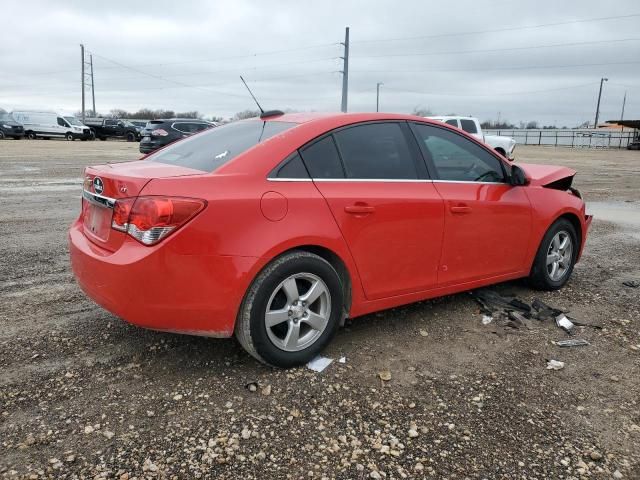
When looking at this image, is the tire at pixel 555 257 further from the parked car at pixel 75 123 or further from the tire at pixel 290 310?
the parked car at pixel 75 123

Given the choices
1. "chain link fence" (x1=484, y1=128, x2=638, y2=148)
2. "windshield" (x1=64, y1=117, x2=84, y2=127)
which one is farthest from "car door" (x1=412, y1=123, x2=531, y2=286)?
"chain link fence" (x1=484, y1=128, x2=638, y2=148)

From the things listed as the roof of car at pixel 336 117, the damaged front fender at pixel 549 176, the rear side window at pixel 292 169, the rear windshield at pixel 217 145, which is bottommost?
the damaged front fender at pixel 549 176

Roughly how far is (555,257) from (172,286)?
11.9ft

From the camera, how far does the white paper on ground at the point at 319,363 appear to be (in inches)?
134

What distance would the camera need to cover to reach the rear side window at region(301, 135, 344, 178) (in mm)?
3423

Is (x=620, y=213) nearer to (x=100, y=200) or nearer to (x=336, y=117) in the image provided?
(x=336, y=117)

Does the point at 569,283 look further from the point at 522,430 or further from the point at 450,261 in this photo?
the point at 522,430

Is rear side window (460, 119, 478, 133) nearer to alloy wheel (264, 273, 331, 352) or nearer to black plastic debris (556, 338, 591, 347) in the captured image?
black plastic debris (556, 338, 591, 347)

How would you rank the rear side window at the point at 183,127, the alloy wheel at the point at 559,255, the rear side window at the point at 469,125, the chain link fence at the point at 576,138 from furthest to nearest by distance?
the chain link fence at the point at 576,138 < the rear side window at the point at 183,127 < the rear side window at the point at 469,125 < the alloy wheel at the point at 559,255

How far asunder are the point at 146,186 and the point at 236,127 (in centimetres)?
124

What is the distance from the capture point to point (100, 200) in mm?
3277

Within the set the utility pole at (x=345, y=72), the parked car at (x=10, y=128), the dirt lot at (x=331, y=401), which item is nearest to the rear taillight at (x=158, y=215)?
the dirt lot at (x=331, y=401)

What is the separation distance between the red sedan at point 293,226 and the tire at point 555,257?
0.45 metres

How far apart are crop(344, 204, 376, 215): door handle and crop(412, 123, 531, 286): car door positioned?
0.70m
